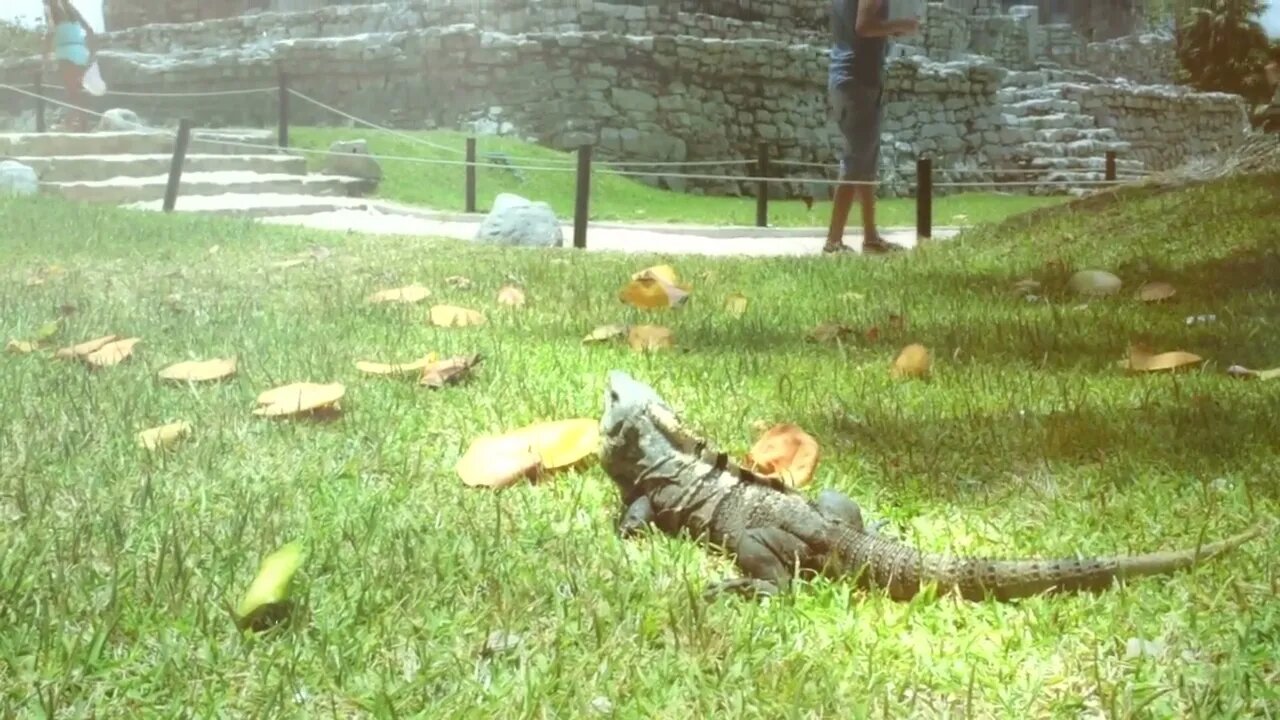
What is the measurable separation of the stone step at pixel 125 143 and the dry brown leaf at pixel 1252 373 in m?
5.97

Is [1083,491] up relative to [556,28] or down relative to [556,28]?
down

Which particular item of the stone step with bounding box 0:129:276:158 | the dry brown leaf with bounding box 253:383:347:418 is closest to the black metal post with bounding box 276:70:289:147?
the stone step with bounding box 0:129:276:158

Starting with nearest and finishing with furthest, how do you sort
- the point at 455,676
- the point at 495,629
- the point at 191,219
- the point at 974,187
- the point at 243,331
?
1. the point at 455,676
2. the point at 495,629
3. the point at 243,331
4. the point at 191,219
5. the point at 974,187

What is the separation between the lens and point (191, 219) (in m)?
5.25

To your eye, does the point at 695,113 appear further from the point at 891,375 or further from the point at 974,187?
the point at 891,375

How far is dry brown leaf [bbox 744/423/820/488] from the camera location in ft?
6.81

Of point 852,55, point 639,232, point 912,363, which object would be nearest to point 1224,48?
point 852,55

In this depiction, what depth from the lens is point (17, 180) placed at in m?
5.62

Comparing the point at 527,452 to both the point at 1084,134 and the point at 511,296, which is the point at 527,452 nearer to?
the point at 511,296

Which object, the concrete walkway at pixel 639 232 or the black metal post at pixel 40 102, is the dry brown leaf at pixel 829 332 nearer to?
the concrete walkway at pixel 639 232

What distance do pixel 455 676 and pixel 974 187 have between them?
678 cm

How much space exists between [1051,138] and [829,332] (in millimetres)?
6924

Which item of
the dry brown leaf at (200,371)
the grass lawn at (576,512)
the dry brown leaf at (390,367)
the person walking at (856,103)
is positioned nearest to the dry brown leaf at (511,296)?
the grass lawn at (576,512)

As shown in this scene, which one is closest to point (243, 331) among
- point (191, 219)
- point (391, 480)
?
point (391, 480)
